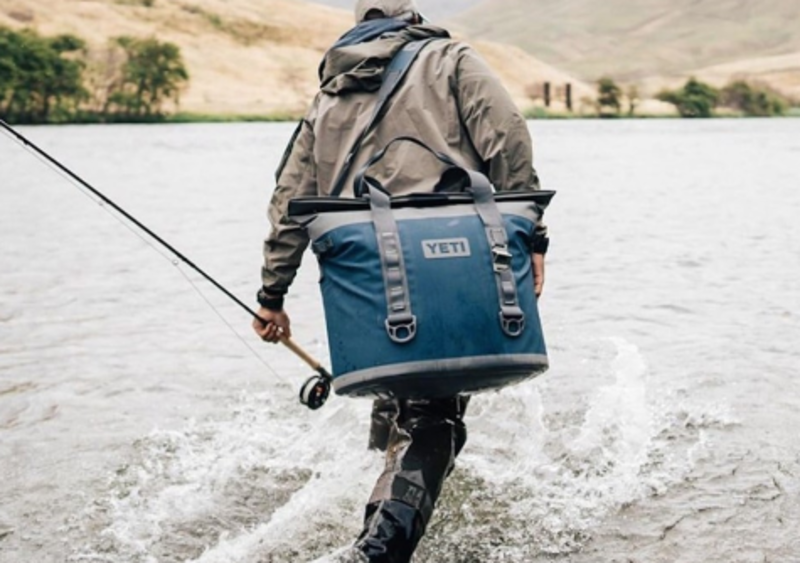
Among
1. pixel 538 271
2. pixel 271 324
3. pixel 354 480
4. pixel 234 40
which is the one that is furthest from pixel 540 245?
pixel 234 40

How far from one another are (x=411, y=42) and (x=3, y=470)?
353 cm

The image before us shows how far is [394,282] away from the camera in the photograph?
407cm

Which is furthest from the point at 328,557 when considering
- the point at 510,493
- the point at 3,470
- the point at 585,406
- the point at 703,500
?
the point at 585,406

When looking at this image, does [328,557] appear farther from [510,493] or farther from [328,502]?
[510,493]

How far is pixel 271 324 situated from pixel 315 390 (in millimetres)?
1003

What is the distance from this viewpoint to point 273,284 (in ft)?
16.4

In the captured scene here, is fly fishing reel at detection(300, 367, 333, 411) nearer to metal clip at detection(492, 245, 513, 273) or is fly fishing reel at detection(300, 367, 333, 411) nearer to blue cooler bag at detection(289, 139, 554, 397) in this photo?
blue cooler bag at detection(289, 139, 554, 397)

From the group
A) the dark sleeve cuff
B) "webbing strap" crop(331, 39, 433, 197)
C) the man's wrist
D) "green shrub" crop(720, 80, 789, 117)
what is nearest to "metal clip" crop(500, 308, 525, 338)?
the dark sleeve cuff

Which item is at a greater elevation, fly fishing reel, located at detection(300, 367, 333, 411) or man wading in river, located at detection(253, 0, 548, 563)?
man wading in river, located at detection(253, 0, 548, 563)

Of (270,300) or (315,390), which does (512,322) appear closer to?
(270,300)

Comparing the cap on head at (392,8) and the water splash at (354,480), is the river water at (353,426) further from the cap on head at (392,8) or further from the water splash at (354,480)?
the cap on head at (392,8)

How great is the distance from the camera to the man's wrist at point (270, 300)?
505 centimetres

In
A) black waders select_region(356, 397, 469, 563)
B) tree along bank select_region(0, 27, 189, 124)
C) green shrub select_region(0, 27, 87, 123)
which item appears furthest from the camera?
tree along bank select_region(0, 27, 189, 124)

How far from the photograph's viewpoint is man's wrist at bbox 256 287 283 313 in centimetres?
505
